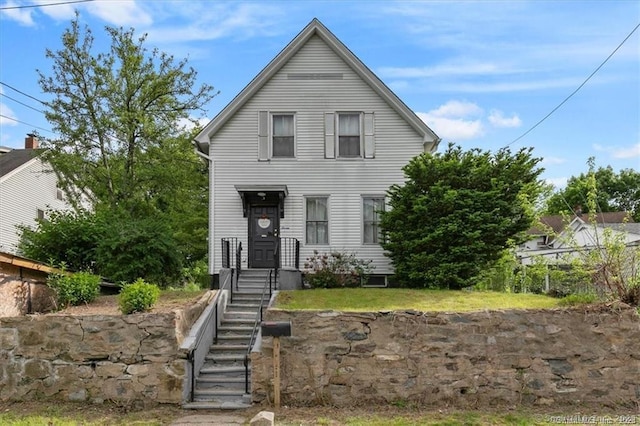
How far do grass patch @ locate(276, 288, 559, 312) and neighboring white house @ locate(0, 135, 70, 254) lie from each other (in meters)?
17.0

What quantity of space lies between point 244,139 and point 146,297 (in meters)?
7.88

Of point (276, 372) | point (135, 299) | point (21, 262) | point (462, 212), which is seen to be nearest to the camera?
point (276, 372)

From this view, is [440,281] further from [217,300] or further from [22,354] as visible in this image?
[22,354]

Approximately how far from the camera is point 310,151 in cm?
1573

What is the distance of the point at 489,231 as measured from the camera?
12.5m

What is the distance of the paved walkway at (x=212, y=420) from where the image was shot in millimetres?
7270

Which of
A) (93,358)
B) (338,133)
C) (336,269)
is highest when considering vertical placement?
(338,133)

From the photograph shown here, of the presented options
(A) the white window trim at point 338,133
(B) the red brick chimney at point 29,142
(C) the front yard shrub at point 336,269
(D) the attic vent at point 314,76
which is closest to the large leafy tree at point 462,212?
(C) the front yard shrub at point 336,269

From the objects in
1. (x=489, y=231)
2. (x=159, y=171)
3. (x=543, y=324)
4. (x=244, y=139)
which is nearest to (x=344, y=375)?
(x=543, y=324)

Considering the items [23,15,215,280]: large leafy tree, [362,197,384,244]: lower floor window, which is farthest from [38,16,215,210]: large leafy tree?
[362,197,384,244]: lower floor window

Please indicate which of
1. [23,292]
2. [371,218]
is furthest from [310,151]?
[23,292]

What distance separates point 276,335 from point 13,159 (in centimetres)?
2443

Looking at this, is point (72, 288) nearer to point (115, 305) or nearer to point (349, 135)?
point (115, 305)

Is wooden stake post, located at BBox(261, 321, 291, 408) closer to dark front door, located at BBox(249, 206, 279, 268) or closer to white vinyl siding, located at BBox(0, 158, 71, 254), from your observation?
dark front door, located at BBox(249, 206, 279, 268)
